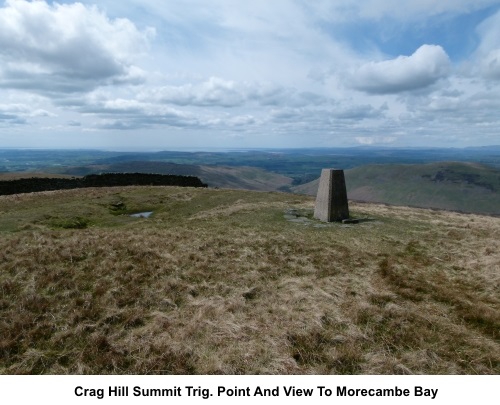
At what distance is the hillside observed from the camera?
761 centimetres

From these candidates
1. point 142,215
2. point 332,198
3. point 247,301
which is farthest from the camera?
point 142,215

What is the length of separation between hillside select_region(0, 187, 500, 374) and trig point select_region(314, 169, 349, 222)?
3.26 m

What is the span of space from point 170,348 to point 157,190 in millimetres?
32350

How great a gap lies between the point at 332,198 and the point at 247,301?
48.1 ft

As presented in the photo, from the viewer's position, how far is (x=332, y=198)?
77.8ft

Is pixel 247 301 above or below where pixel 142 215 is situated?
above

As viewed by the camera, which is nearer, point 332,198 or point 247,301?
point 247,301

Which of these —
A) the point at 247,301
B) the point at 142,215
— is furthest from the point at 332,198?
the point at 142,215

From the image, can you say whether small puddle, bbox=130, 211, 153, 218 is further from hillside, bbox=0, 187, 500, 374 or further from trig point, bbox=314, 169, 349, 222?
trig point, bbox=314, 169, 349, 222

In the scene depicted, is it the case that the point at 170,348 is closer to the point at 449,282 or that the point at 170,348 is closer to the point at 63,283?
the point at 63,283

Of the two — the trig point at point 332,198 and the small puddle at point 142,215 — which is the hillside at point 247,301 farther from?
the small puddle at point 142,215

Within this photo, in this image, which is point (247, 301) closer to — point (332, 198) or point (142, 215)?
point (332, 198)
